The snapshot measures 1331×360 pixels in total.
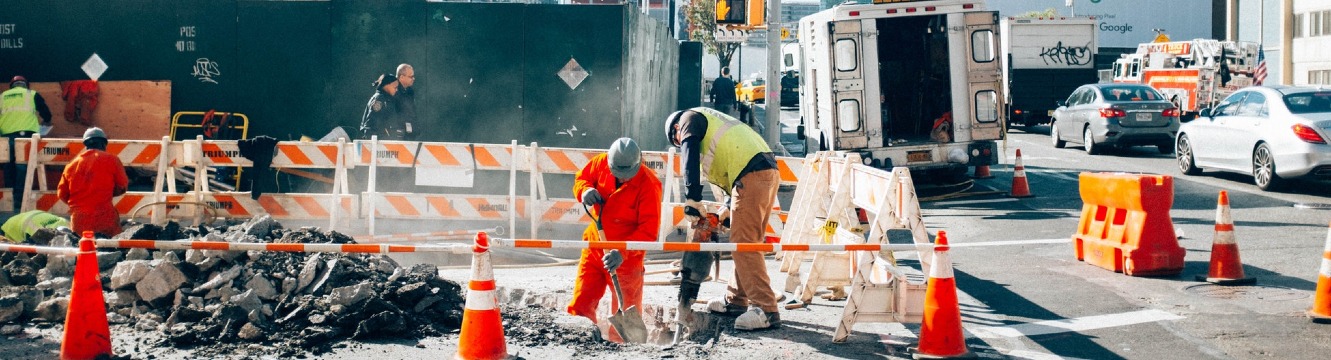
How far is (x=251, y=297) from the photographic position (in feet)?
25.1

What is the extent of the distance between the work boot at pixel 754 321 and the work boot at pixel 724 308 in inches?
14.1

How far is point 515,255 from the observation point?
38.9 ft

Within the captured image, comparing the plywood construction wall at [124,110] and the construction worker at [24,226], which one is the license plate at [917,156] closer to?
the plywood construction wall at [124,110]

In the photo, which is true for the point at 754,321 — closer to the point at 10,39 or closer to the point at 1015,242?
the point at 1015,242

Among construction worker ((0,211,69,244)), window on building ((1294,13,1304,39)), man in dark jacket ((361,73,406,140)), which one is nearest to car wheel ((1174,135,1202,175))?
man in dark jacket ((361,73,406,140))

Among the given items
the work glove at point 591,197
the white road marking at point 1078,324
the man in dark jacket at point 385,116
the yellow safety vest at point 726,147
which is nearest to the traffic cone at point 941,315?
the white road marking at point 1078,324

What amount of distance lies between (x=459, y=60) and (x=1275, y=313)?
1094cm

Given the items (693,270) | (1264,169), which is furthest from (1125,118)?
(693,270)

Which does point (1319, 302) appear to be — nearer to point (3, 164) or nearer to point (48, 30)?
point (3, 164)

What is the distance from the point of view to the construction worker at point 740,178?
7734 millimetres

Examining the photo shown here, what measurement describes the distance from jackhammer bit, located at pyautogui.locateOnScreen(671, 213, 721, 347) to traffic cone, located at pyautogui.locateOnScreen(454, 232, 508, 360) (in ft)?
5.83

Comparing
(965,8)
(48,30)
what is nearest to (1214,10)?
(965,8)

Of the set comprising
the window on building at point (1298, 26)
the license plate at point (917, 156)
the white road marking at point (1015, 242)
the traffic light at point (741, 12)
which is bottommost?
the white road marking at point (1015, 242)

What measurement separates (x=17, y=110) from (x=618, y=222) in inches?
424
